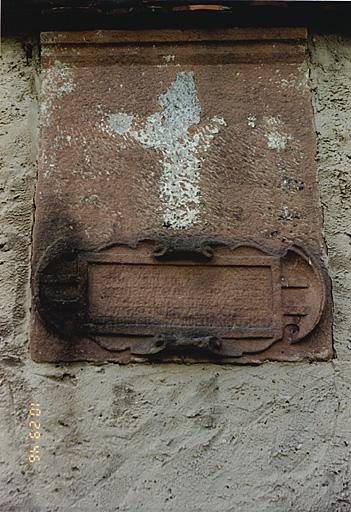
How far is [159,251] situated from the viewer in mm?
1259

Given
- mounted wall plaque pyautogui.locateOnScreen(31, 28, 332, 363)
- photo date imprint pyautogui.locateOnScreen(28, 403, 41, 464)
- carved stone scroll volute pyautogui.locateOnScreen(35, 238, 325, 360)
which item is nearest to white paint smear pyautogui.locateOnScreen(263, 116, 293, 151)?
mounted wall plaque pyautogui.locateOnScreen(31, 28, 332, 363)

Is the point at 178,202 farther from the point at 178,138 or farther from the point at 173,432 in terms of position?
the point at 173,432

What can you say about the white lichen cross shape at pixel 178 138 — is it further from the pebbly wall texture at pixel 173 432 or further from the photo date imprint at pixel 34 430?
the photo date imprint at pixel 34 430

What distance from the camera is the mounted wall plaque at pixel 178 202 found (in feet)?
4.05

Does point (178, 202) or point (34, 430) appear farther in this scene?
point (178, 202)

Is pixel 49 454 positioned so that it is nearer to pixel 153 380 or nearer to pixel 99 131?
pixel 153 380

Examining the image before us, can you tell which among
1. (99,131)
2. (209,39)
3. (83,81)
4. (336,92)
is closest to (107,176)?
(99,131)

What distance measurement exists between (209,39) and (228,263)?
1.38 ft

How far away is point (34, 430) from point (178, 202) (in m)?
0.44

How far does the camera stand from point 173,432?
120 centimetres

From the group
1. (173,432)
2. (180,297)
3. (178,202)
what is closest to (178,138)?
(178,202)

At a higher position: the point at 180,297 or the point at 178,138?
the point at 178,138

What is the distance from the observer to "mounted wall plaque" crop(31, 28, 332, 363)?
4.05 ft

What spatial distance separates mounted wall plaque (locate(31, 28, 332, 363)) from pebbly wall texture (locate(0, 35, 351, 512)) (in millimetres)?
31
